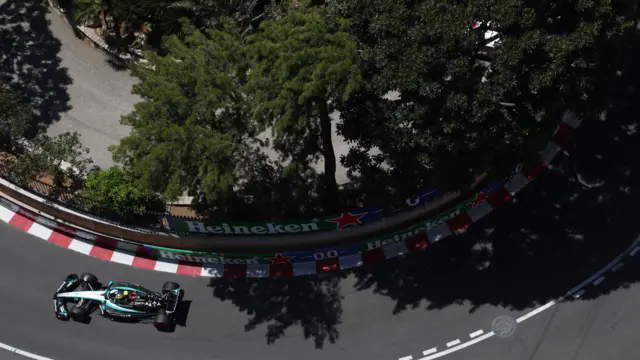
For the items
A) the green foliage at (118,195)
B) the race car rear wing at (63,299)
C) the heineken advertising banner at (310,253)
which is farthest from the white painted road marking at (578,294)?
the race car rear wing at (63,299)

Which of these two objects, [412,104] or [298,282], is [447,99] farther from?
[298,282]

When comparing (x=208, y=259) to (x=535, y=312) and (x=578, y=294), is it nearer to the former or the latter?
(x=535, y=312)

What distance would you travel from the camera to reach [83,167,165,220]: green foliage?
93.9 feet

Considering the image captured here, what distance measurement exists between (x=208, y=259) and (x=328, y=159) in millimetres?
6958

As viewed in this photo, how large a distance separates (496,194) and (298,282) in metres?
9.43

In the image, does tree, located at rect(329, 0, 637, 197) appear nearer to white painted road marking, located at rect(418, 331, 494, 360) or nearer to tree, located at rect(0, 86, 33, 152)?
white painted road marking, located at rect(418, 331, 494, 360)

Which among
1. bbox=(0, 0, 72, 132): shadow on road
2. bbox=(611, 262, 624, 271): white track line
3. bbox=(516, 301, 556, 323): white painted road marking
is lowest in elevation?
bbox=(516, 301, 556, 323): white painted road marking

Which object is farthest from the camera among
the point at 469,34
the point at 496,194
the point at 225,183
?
the point at 496,194

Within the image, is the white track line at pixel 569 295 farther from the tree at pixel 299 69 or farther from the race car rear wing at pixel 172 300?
the tree at pixel 299 69

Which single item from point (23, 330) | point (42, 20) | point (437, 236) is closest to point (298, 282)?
point (437, 236)

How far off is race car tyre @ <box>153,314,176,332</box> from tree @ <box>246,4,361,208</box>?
9381mm

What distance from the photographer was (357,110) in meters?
24.3

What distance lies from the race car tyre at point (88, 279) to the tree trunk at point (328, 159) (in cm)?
986

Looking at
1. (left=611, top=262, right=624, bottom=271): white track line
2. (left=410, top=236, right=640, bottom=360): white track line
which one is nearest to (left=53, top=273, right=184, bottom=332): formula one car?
(left=410, top=236, right=640, bottom=360): white track line
